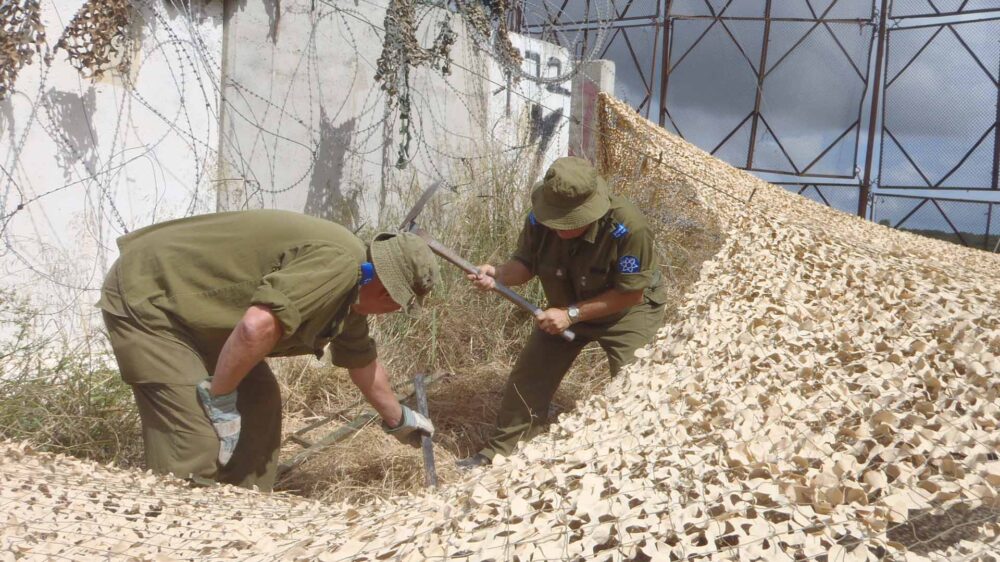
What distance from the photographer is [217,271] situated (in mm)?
2705

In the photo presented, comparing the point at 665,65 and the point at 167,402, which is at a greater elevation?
the point at 665,65

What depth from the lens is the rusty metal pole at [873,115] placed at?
8336 millimetres

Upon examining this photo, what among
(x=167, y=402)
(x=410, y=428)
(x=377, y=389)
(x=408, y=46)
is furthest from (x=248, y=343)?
(x=408, y=46)

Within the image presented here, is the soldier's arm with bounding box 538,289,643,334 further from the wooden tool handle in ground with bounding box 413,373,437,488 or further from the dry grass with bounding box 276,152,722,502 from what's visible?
the dry grass with bounding box 276,152,722,502

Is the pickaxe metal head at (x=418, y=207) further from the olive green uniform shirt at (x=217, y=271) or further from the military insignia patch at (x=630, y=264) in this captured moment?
the military insignia patch at (x=630, y=264)

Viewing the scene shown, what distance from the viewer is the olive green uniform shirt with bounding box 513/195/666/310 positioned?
3541 mm

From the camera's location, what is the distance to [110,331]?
8.98ft

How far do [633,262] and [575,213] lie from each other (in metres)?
0.38

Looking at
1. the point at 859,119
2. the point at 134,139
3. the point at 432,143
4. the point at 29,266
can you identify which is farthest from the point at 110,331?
the point at 859,119

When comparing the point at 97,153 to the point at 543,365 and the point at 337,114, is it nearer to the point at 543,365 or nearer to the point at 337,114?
the point at 337,114

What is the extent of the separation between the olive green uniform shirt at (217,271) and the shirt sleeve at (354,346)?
184 mm

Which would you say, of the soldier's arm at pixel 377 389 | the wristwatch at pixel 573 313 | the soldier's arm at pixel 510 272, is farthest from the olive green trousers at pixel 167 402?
the wristwatch at pixel 573 313

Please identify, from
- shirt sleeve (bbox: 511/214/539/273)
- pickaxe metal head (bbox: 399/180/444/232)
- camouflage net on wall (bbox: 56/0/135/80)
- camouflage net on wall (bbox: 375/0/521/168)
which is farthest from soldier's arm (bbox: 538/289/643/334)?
camouflage net on wall (bbox: 56/0/135/80)

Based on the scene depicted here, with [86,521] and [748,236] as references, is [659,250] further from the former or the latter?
[86,521]
